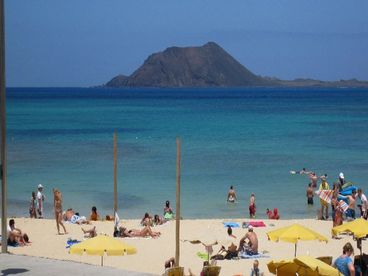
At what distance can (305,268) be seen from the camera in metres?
12.4

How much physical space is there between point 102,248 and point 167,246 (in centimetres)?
442

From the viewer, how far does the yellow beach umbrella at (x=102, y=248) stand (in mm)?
13555

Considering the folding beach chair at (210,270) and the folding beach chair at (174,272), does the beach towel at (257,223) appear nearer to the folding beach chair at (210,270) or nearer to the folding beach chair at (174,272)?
the folding beach chair at (210,270)

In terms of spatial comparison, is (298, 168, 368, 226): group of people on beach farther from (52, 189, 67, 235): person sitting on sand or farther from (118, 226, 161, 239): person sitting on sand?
(52, 189, 67, 235): person sitting on sand

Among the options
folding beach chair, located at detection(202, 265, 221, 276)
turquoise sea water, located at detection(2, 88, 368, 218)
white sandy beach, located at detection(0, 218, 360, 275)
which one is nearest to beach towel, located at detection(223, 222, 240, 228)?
white sandy beach, located at detection(0, 218, 360, 275)

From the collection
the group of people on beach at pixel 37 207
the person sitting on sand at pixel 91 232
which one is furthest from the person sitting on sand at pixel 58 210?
the group of people on beach at pixel 37 207

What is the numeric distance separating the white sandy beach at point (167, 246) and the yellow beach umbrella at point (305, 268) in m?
2.66

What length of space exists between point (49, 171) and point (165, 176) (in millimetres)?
6037

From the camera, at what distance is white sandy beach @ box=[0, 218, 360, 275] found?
16.1 metres

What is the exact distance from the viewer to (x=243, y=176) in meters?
34.2

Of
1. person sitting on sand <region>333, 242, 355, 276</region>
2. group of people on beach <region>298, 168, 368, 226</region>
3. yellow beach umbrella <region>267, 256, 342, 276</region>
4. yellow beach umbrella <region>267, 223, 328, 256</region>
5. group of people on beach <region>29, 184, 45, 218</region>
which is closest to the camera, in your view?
yellow beach umbrella <region>267, 256, 342, 276</region>

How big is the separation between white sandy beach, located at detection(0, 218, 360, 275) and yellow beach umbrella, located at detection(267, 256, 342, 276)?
105 inches

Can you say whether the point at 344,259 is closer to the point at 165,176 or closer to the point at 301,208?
the point at 301,208

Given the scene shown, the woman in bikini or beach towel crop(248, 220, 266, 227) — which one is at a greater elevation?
the woman in bikini
